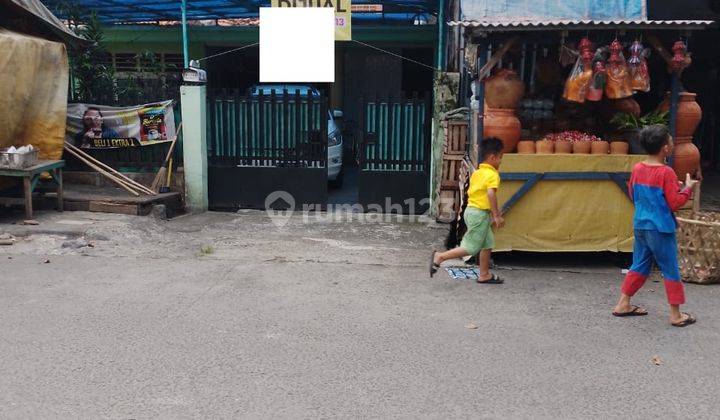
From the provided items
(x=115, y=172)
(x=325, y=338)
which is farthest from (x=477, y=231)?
(x=115, y=172)

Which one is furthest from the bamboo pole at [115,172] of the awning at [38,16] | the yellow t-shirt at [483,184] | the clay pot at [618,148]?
the clay pot at [618,148]

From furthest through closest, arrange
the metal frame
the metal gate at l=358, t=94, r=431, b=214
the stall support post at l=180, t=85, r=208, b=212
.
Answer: the metal gate at l=358, t=94, r=431, b=214
the stall support post at l=180, t=85, r=208, b=212
the metal frame

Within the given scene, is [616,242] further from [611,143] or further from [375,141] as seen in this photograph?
[375,141]

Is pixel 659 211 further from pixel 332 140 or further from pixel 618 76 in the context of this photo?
pixel 332 140

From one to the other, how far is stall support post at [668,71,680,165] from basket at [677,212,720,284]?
0.87 meters

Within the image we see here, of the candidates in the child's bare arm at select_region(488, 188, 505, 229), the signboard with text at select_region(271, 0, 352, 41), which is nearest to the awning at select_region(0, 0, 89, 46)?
the signboard with text at select_region(271, 0, 352, 41)

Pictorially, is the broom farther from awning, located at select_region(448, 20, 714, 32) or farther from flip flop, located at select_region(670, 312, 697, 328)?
flip flop, located at select_region(670, 312, 697, 328)

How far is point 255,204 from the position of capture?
935 centimetres

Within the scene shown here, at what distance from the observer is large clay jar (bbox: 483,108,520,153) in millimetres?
6539

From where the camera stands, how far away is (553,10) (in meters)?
7.17

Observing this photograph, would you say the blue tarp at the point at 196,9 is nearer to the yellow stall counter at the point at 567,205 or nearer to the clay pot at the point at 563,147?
the clay pot at the point at 563,147

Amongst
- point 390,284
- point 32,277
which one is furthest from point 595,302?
point 32,277

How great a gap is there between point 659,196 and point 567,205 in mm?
1717

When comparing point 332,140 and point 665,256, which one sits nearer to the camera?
point 665,256
